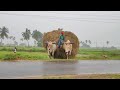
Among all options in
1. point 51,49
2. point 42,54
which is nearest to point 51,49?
point 51,49

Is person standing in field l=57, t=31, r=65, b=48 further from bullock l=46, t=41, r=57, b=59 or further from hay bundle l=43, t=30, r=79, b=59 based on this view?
bullock l=46, t=41, r=57, b=59

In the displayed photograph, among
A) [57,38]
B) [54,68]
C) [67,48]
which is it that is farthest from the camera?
[67,48]

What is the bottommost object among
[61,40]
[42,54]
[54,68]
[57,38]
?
[54,68]

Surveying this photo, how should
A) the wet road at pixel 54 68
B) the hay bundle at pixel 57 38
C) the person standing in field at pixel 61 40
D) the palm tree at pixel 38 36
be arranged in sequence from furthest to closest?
the palm tree at pixel 38 36, the hay bundle at pixel 57 38, the person standing in field at pixel 61 40, the wet road at pixel 54 68

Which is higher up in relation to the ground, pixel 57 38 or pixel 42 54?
pixel 57 38

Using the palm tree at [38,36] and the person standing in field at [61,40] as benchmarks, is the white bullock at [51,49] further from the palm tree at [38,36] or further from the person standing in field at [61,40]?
the palm tree at [38,36]

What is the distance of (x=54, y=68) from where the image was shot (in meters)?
11.2

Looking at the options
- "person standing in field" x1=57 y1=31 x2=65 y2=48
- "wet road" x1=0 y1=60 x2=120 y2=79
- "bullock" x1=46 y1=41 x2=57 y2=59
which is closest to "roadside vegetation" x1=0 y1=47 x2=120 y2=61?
"bullock" x1=46 y1=41 x2=57 y2=59

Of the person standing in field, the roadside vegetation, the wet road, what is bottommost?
the wet road

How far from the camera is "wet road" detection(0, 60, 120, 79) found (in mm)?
9969

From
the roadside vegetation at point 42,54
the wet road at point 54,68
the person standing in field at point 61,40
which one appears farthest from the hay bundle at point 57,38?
the wet road at point 54,68

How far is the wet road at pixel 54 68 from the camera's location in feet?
32.7

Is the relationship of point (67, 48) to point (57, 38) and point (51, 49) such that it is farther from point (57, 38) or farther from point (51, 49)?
point (51, 49)
